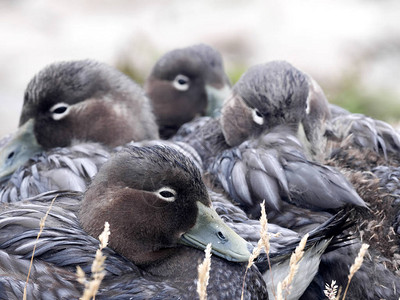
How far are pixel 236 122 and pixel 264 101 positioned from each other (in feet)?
1.07

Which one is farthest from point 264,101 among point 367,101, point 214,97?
point 367,101

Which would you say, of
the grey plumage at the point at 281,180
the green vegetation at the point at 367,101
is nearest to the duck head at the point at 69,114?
the grey plumage at the point at 281,180

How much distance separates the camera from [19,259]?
10.8 ft

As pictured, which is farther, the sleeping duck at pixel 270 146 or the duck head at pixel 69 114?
the duck head at pixel 69 114


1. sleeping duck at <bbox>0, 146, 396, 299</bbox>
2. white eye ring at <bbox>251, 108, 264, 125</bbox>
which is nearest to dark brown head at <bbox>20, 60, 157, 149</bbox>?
white eye ring at <bbox>251, 108, 264, 125</bbox>

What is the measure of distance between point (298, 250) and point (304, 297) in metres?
1.21

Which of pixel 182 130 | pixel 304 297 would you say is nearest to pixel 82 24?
pixel 182 130

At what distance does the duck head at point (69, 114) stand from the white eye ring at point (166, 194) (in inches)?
71.6

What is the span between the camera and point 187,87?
6688mm

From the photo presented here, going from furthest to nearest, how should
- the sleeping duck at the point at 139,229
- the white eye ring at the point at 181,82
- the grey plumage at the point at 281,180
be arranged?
the white eye ring at the point at 181,82 → the grey plumage at the point at 281,180 → the sleeping duck at the point at 139,229

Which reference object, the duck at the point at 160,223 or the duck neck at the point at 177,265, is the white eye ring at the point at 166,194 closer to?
the duck at the point at 160,223

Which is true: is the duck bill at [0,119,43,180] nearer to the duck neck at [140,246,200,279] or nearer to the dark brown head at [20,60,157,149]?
the dark brown head at [20,60,157,149]

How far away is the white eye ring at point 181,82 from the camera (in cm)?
669

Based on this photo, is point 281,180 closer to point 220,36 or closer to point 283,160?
point 283,160
